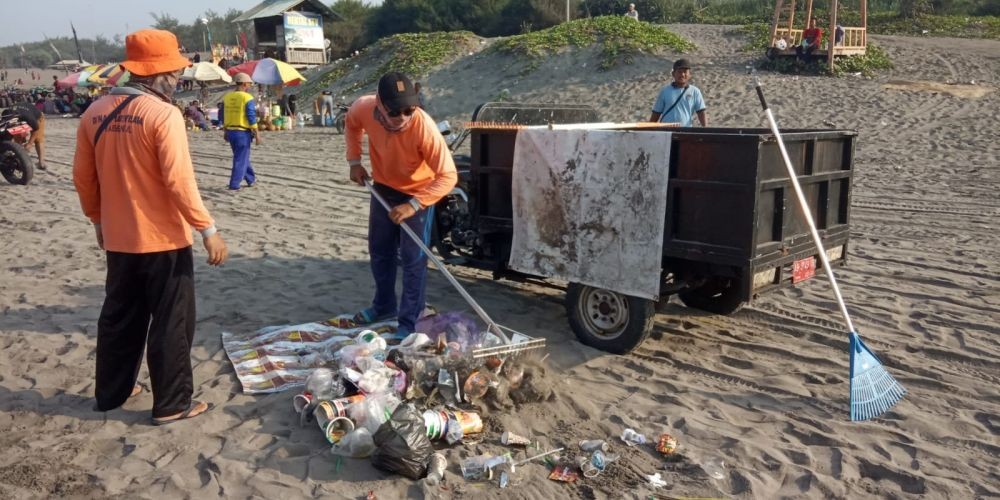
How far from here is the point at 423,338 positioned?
4.76 metres

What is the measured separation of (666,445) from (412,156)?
261 cm

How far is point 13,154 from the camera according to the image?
12.6m

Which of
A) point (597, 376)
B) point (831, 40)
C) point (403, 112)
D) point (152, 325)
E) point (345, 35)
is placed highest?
point (345, 35)

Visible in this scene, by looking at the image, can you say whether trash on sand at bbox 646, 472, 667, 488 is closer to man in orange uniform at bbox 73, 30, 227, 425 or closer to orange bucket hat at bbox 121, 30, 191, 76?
man in orange uniform at bbox 73, 30, 227, 425

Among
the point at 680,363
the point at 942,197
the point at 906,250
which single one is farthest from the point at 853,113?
the point at 680,363

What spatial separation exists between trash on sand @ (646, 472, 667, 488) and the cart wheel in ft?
6.74

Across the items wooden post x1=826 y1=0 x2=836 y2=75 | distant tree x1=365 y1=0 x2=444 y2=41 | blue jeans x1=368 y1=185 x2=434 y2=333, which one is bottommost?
blue jeans x1=368 y1=185 x2=434 y2=333

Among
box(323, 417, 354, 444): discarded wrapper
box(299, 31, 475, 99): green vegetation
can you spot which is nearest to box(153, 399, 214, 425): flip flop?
box(323, 417, 354, 444): discarded wrapper

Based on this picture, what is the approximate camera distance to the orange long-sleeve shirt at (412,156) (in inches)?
205

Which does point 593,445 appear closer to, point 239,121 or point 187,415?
point 187,415

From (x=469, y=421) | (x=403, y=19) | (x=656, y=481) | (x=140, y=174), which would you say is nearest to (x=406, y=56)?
(x=403, y=19)

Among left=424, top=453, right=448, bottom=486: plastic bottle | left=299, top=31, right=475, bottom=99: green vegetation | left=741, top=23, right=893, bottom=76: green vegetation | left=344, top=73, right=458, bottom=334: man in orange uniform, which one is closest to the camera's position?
left=424, top=453, right=448, bottom=486: plastic bottle

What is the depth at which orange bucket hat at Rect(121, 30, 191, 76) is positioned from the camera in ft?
13.0

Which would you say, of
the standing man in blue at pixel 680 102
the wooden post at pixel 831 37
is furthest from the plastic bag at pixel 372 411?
the wooden post at pixel 831 37
